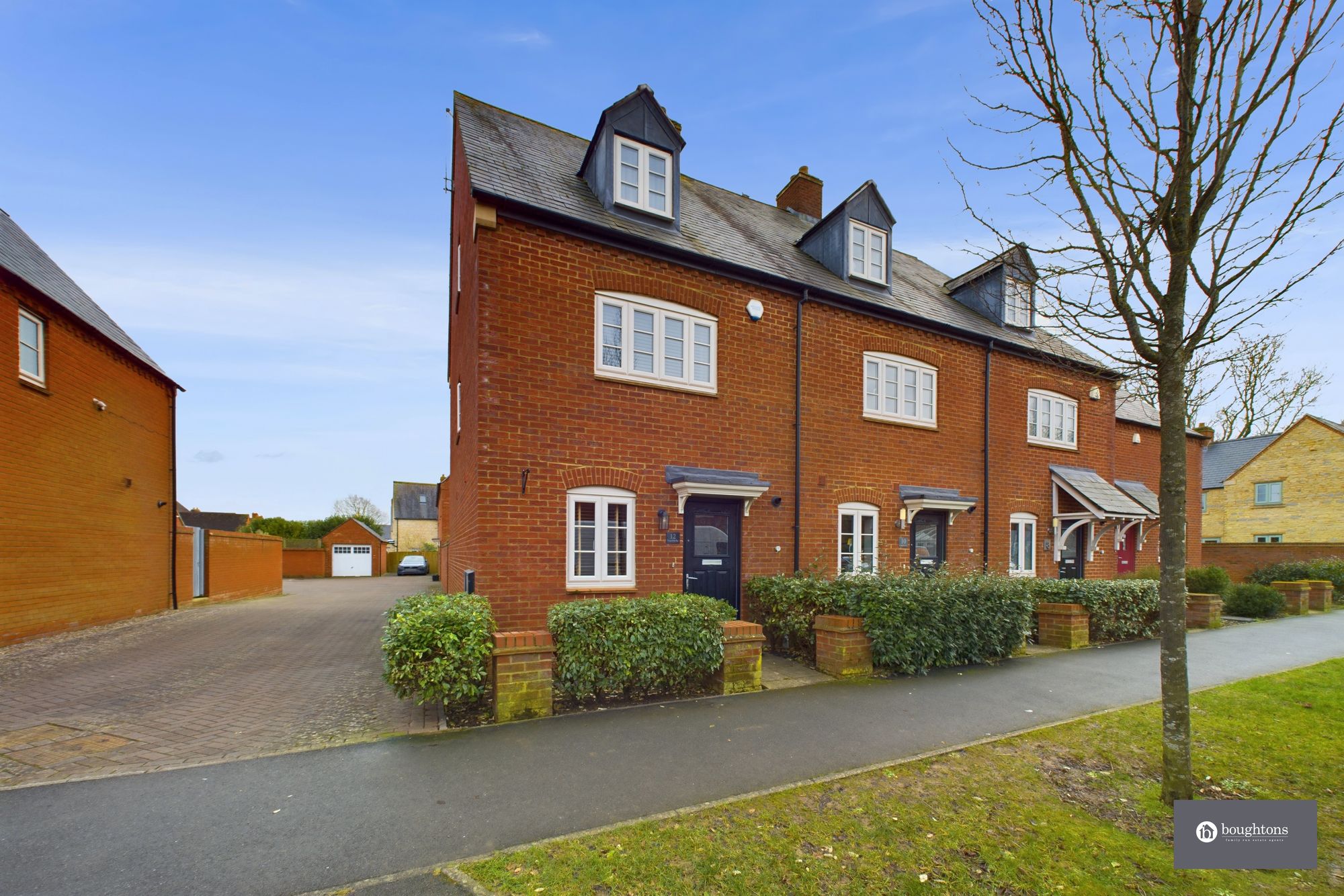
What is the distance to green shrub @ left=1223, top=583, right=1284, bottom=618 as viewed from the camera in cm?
1436

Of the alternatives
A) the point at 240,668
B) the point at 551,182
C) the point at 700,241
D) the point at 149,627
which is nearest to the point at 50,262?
the point at 149,627

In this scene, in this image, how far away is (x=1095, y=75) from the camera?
460 centimetres

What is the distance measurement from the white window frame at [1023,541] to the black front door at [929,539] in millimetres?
2180

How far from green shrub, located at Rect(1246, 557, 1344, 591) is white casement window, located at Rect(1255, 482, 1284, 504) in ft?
45.6

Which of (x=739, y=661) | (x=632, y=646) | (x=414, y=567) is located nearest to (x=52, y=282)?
(x=632, y=646)

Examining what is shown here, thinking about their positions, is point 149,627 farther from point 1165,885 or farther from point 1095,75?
point 1095,75

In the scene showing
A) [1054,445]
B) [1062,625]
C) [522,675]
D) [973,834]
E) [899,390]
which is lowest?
[1062,625]

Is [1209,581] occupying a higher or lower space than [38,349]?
lower

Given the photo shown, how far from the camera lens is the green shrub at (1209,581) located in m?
14.6

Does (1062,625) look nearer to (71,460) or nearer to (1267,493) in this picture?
(71,460)

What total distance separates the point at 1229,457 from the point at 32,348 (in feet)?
159

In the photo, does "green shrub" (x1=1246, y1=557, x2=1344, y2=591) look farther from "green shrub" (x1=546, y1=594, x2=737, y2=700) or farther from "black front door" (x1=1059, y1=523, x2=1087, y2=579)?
"green shrub" (x1=546, y1=594, x2=737, y2=700)

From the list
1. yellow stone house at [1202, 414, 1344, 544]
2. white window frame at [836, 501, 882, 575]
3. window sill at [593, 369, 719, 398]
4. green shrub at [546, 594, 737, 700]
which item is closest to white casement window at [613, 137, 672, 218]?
window sill at [593, 369, 719, 398]

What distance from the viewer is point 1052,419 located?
14.9 meters
